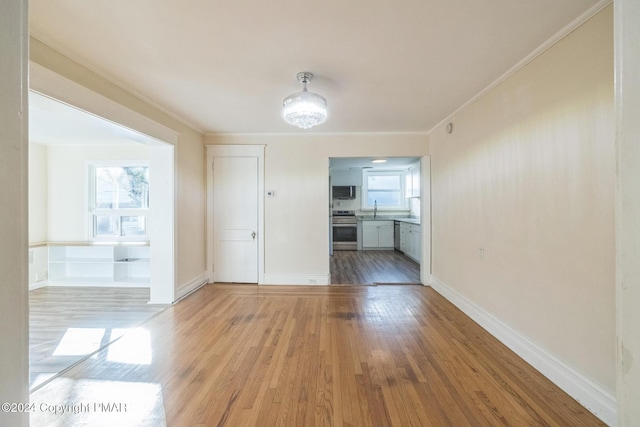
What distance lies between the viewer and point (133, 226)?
4.49 metres

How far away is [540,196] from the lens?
1.95 m

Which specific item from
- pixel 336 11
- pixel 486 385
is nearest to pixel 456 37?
pixel 336 11

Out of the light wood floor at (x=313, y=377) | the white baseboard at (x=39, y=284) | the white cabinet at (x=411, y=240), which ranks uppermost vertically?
the white cabinet at (x=411, y=240)

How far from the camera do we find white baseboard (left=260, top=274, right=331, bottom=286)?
406 cm

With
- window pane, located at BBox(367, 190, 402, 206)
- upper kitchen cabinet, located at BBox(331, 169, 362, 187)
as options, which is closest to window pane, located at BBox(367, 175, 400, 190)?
window pane, located at BBox(367, 190, 402, 206)

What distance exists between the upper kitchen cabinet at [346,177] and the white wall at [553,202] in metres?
4.68

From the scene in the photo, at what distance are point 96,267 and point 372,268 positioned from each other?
4.81m

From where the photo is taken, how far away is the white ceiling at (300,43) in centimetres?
154

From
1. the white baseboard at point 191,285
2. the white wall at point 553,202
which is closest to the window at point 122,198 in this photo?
the white baseboard at point 191,285

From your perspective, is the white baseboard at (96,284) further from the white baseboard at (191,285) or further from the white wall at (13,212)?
the white wall at (13,212)

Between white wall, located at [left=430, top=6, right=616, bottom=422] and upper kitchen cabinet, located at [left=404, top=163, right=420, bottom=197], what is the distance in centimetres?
377

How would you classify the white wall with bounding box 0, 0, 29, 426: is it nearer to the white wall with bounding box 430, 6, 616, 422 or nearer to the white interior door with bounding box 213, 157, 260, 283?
the white wall with bounding box 430, 6, 616, 422

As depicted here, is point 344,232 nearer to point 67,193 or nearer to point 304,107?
point 304,107

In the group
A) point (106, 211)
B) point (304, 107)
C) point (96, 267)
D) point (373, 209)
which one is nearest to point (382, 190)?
point (373, 209)
